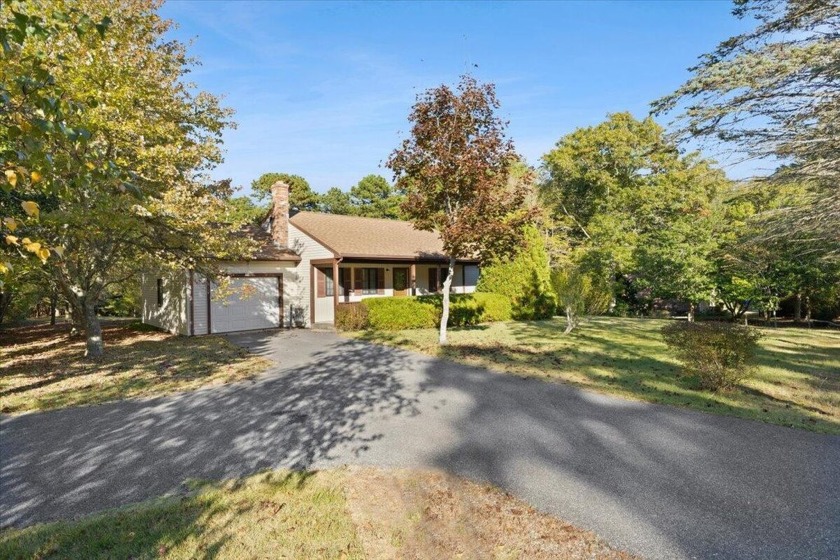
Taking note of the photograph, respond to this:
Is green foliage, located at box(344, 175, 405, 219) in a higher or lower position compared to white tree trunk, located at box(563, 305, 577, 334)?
higher

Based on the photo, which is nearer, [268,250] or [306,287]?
[268,250]

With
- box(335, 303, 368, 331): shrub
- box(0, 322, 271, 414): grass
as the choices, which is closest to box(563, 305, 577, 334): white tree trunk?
box(335, 303, 368, 331): shrub

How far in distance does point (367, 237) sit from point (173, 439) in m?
15.8

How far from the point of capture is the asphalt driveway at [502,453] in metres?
3.89

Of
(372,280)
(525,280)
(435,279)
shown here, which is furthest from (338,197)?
(525,280)

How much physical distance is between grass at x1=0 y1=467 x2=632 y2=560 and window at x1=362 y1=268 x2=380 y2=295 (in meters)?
16.4

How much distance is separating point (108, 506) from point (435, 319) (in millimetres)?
14437

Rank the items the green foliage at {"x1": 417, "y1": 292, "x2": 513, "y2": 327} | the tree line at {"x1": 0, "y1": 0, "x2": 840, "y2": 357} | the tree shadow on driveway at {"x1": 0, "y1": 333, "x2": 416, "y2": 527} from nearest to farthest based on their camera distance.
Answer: the tree line at {"x1": 0, "y1": 0, "x2": 840, "y2": 357}
the tree shadow on driveway at {"x1": 0, "y1": 333, "x2": 416, "y2": 527}
the green foliage at {"x1": 417, "y1": 292, "x2": 513, "y2": 327}

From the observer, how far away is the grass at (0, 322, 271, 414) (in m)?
8.02

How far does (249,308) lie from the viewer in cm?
1769

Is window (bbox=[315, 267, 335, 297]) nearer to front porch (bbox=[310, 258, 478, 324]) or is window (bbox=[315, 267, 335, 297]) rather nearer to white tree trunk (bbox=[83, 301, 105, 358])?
front porch (bbox=[310, 258, 478, 324])

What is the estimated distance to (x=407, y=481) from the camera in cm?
459

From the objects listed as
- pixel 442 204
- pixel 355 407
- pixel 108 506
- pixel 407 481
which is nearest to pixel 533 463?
pixel 407 481

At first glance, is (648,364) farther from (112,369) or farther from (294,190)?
(294,190)
